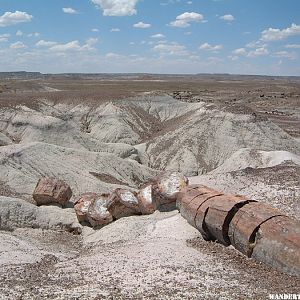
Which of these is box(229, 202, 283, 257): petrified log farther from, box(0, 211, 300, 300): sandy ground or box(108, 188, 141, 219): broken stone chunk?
box(108, 188, 141, 219): broken stone chunk

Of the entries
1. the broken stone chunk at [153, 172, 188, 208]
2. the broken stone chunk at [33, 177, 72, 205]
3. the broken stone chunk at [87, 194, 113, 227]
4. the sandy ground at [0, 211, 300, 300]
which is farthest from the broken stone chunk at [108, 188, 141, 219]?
the broken stone chunk at [33, 177, 72, 205]

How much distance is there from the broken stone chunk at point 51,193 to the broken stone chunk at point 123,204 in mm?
3558

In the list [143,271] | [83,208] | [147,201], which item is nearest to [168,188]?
[147,201]

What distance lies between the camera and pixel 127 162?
33812 millimetres

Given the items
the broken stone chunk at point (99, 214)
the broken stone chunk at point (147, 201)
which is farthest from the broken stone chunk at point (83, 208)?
the broken stone chunk at point (147, 201)

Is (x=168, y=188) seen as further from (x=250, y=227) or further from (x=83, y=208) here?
(x=250, y=227)

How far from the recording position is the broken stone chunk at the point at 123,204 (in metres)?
20.7

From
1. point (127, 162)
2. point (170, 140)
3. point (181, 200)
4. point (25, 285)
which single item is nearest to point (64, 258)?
point (25, 285)

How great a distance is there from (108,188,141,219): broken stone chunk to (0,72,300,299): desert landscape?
1.52 ft

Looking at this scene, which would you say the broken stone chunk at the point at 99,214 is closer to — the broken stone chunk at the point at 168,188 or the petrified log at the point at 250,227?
the broken stone chunk at the point at 168,188

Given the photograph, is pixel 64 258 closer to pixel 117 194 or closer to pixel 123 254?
pixel 123 254

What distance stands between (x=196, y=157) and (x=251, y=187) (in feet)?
59.2

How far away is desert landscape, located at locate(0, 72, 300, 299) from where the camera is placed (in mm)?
11438

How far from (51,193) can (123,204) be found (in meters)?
4.36
